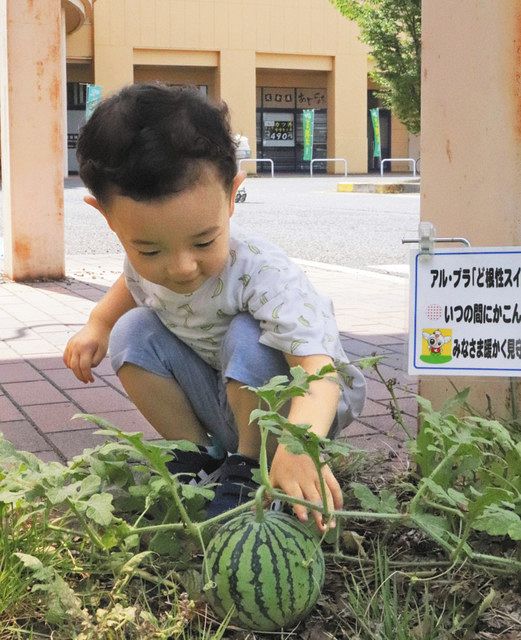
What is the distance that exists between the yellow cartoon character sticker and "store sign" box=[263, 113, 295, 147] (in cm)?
3319

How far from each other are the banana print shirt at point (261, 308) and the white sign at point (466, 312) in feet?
0.68

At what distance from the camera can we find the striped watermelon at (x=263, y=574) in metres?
1.73

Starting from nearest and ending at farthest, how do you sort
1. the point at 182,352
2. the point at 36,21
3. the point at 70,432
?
the point at 182,352 → the point at 70,432 → the point at 36,21

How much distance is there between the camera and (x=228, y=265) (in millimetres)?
2354

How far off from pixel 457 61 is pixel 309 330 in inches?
32.9

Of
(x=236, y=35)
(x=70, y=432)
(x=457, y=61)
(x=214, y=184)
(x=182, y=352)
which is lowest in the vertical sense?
(x=70, y=432)

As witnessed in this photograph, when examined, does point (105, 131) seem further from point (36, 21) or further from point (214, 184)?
point (36, 21)

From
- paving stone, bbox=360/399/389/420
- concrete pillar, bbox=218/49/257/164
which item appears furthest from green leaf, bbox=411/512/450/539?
concrete pillar, bbox=218/49/257/164

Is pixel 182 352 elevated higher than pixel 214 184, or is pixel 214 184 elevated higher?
pixel 214 184

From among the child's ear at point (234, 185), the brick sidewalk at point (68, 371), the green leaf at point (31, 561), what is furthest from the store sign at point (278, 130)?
the green leaf at point (31, 561)

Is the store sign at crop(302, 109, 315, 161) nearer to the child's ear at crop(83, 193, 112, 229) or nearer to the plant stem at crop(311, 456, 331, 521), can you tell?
the child's ear at crop(83, 193, 112, 229)

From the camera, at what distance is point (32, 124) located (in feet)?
22.3

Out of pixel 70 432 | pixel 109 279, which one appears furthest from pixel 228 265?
pixel 109 279

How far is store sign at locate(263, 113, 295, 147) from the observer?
34.8 meters
